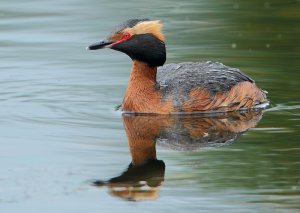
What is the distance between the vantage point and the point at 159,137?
477 inches

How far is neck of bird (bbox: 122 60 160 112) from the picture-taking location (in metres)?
13.5

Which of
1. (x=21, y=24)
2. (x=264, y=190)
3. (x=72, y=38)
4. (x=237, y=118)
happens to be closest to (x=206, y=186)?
(x=264, y=190)

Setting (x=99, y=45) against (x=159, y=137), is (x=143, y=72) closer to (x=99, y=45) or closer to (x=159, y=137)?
(x=99, y=45)

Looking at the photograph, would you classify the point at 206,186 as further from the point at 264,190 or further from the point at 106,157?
the point at 106,157

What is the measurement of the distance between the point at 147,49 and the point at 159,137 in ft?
6.09

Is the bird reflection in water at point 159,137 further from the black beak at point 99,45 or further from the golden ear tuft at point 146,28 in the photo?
the golden ear tuft at point 146,28

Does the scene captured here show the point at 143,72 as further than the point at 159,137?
Yes

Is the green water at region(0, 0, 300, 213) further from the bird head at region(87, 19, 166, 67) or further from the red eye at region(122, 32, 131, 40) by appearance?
the red eye at region(122, 32, 131, 40)

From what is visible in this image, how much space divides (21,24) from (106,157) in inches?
315

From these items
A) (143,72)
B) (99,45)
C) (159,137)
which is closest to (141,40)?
(143,72)

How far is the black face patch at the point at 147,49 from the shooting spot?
13578 mm

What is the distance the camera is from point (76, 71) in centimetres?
1535

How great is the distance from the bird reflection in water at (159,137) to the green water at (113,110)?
11cm

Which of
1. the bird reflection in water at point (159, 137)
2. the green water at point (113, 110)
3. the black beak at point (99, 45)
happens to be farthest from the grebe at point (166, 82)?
the green water at point (113, 110)
